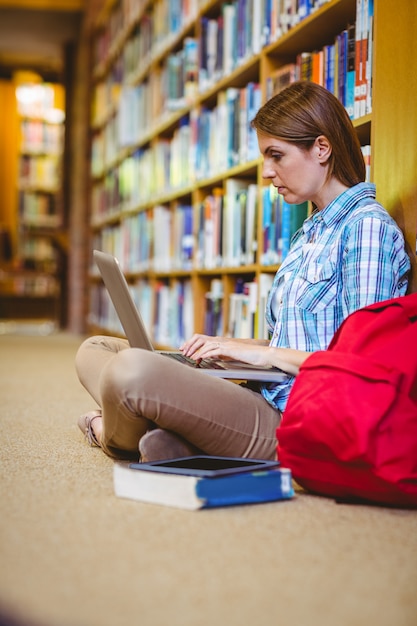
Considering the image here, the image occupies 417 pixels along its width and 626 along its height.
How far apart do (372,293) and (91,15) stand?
5.76 meters

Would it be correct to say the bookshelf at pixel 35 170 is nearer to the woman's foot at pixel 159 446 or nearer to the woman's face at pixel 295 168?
the woman's face at pixel 295 168

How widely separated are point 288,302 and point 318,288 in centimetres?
8

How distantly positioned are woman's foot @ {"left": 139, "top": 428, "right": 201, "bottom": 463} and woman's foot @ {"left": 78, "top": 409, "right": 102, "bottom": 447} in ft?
1.25

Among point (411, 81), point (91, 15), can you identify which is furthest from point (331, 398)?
point (91, 15)

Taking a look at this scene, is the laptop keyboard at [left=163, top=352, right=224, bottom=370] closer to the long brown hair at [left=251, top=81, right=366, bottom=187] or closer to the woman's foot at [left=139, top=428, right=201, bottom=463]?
the woman's foot at [left=139, top=428, right=201, bottom=463]

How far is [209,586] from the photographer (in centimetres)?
106

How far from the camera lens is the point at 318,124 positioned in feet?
5.79

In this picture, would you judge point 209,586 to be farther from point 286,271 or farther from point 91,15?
point 91,15

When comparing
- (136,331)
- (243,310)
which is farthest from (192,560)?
(243,310)

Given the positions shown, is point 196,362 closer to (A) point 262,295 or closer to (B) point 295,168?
(B) point 295,168

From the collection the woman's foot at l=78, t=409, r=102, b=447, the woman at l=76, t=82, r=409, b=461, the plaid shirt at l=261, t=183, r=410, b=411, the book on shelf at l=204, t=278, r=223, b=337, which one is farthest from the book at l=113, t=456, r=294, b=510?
the book on shelf at l=204, t=278, r=223, b=337

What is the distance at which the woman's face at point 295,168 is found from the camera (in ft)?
5.89

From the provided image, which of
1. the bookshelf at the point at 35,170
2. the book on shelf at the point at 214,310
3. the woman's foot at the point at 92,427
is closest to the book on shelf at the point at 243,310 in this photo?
the book on shelf at the point at 214,310

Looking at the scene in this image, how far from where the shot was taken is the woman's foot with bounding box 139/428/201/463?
5.37 ft
